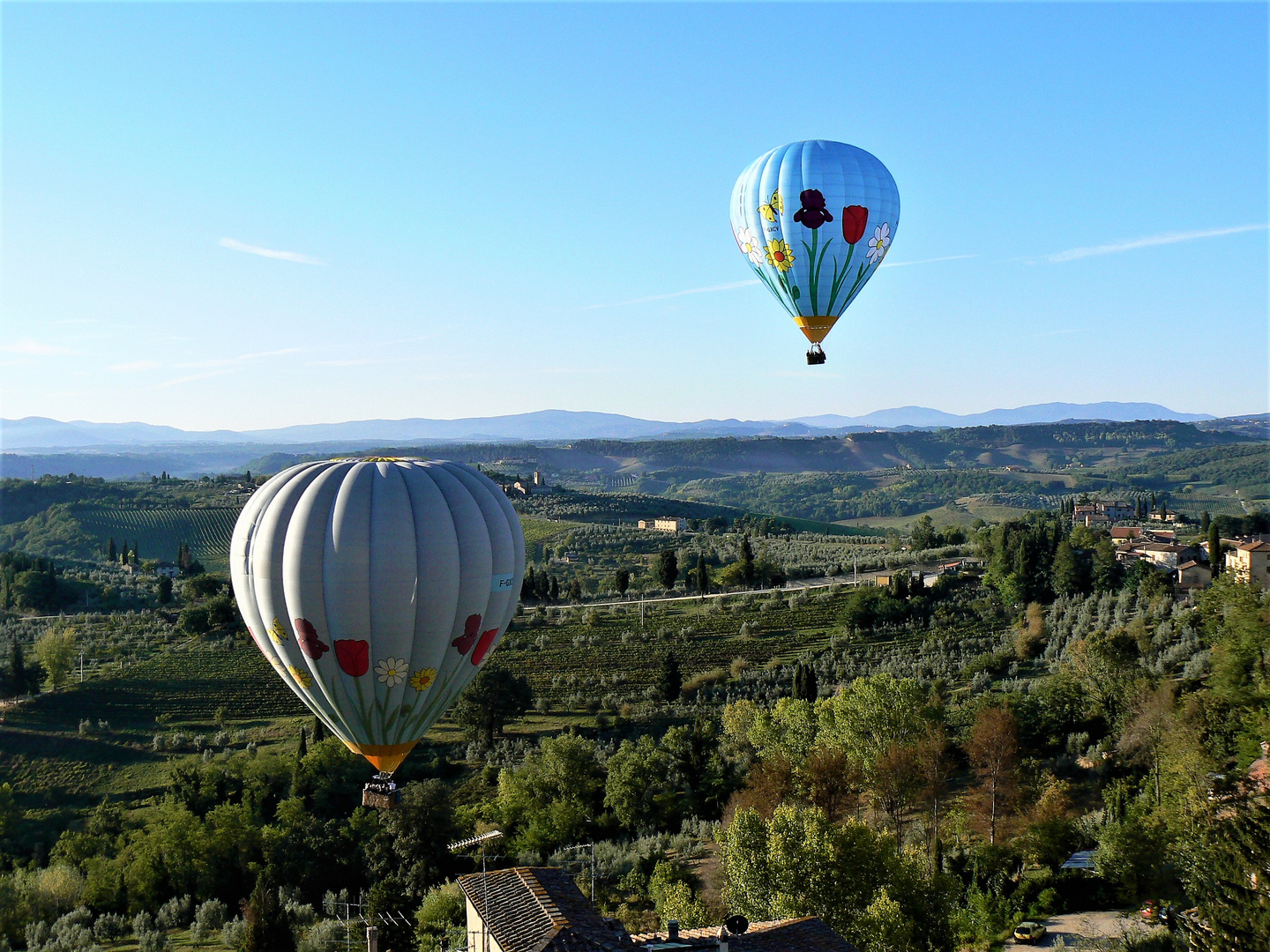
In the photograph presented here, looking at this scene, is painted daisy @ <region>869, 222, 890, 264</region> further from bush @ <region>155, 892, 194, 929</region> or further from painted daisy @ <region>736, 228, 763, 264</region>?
bush @ <region>155, 892, 194, 929</region>

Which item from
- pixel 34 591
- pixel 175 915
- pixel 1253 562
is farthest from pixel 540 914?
pixel 34 591

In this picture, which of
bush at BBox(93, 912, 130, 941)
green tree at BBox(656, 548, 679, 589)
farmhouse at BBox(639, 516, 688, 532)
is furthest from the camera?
farmhouse at BBox(639, 516, 688, 532)

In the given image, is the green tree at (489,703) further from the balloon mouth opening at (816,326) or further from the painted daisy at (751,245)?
the painted daisy at (751,245)

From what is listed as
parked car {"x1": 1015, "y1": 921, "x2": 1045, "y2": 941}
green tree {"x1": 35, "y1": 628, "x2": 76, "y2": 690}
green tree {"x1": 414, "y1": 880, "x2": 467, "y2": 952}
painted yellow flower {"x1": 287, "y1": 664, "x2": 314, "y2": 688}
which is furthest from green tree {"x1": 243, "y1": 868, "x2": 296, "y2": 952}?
green tree {"x1": 35, "y1": 628, "x2": 76, "y2": 690}

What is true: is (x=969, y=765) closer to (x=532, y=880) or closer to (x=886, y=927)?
(x=886, y=927)

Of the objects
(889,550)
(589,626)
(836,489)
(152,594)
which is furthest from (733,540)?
(836,489)

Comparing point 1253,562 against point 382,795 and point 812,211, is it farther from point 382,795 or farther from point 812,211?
point 382,795
